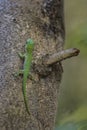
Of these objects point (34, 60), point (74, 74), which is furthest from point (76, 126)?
point (74, 74)

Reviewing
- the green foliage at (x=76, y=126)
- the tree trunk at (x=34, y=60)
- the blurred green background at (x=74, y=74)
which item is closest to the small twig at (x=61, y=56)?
the tree trunk at (x=34, y=60)

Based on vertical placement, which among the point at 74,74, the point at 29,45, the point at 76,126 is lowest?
the point at 76,126

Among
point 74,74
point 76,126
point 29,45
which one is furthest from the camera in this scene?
point 74,74

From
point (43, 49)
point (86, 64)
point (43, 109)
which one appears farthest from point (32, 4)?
point (86, 64)

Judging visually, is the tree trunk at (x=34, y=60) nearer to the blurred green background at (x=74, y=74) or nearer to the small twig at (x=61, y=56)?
the small twig at (x=61, y=56)

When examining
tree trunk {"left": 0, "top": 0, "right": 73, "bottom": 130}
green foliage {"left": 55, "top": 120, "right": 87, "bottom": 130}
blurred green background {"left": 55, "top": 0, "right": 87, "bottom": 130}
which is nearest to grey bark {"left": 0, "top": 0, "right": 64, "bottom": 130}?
tree trunk {"left": 0, "top": 0, "right": 73, "bottom": 130}

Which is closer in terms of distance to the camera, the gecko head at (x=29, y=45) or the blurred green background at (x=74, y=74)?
the gecko head at (x=29, y=45)

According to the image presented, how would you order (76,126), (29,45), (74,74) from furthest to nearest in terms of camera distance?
(74,74), (76,126), (29,45)

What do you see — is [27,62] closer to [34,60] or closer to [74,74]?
[34,60]
